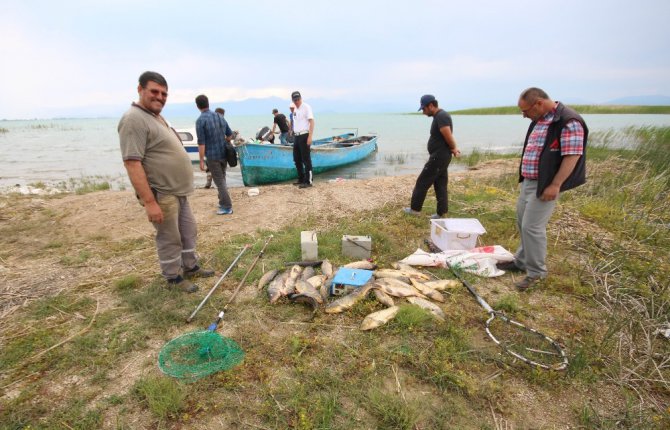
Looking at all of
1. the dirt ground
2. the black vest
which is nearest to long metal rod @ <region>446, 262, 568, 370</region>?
the black vest

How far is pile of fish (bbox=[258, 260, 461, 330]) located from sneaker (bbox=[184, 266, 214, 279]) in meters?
0.76

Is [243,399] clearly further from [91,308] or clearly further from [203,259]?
[203,259]

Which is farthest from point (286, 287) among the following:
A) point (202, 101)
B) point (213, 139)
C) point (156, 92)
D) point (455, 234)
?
point (202, 101)

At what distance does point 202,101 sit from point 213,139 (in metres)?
0.72

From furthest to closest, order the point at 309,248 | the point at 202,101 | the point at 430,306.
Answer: the point at 202,101 < the point at 309,248 < the point at 430,306

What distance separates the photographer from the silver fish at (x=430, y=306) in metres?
3.21

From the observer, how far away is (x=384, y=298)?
136 inches

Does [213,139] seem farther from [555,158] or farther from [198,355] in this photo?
[555,158]

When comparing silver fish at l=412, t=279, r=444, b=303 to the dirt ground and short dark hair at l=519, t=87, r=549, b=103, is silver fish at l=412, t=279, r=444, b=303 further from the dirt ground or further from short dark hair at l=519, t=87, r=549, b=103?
the dirt ground

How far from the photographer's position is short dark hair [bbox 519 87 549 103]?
3.31 metres

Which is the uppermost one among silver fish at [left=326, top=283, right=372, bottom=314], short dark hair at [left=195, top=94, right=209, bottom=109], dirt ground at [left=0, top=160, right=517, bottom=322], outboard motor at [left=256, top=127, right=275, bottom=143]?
short dark hair at [left=195, top=94, right=209, bottom=109]

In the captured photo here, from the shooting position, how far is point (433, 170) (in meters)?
5.56

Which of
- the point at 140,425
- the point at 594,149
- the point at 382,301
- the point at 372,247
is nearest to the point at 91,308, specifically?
the point at 140,425

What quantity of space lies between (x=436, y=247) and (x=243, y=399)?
350 centimetres
